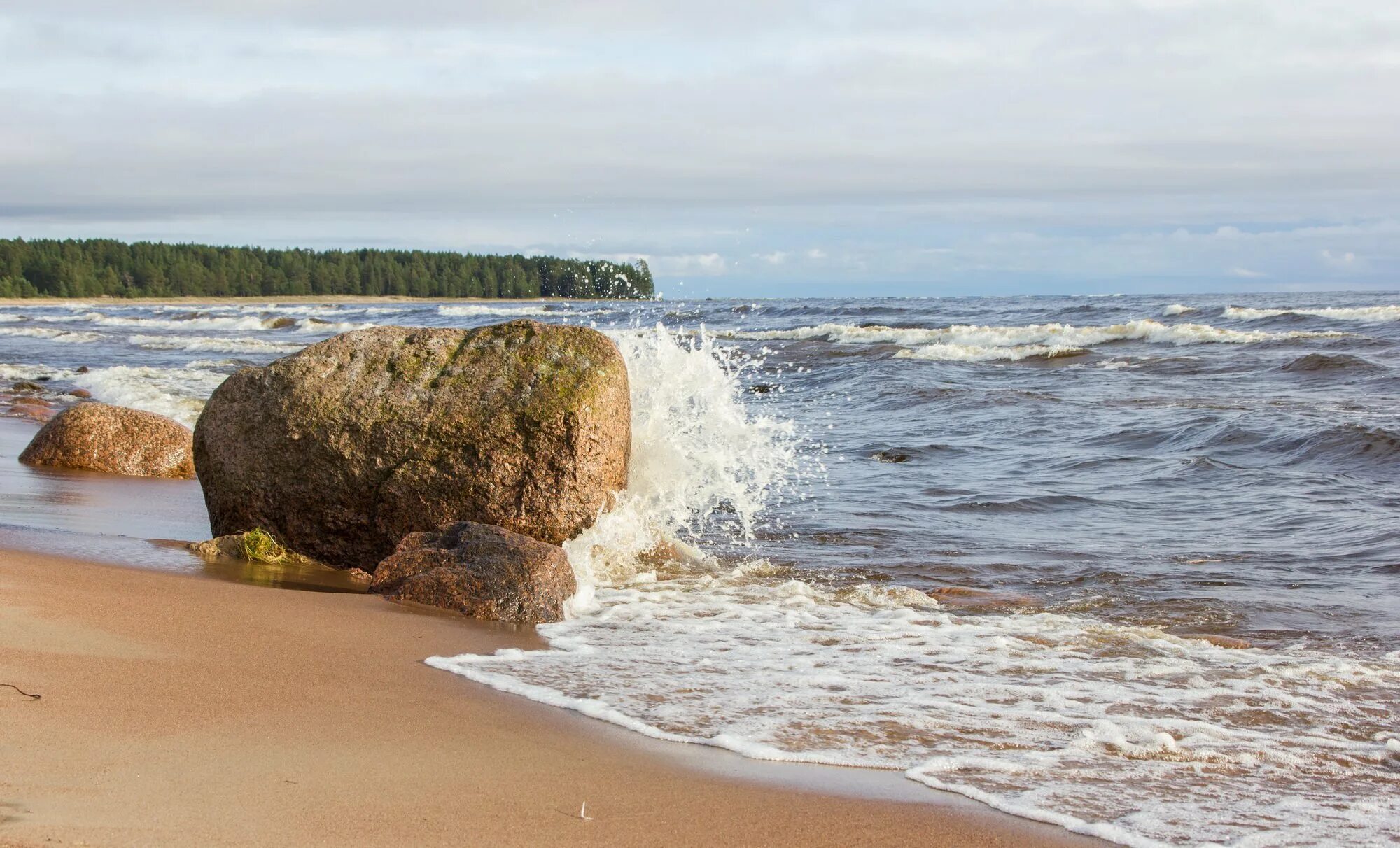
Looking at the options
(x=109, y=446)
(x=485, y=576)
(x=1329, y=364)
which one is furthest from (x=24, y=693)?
(x=1329, y=364)

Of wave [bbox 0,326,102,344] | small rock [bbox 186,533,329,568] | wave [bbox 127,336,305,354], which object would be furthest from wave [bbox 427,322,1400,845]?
wave [bbox 0,326,102,344]

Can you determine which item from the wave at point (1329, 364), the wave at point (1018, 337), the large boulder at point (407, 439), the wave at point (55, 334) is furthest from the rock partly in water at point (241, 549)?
the wave at point (55, 334)

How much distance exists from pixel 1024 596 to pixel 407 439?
3.54 meters

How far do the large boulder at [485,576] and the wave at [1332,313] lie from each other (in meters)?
26.3

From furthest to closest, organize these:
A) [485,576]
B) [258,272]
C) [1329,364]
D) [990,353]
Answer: [258,272] < [990,353] < [1329,364] < [485,576]

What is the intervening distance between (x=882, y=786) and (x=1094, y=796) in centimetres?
63

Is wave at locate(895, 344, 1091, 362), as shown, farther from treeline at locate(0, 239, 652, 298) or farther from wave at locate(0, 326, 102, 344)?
treeline at locate(0, 239, 652, 298)

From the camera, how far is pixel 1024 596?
6.41 m

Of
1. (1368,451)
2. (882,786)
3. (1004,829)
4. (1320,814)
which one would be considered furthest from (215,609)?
(1368,451)

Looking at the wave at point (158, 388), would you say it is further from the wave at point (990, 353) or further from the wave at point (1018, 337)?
the wave at point (1018, 337)

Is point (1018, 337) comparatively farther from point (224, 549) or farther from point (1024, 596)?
point (224, 549)

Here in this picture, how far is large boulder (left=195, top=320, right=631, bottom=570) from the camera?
21.3 ft

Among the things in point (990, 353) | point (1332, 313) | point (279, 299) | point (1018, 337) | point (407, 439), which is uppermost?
point (279, 299)

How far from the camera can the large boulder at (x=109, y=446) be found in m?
9.73
